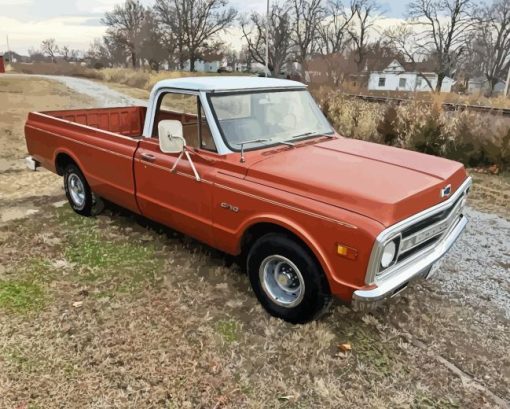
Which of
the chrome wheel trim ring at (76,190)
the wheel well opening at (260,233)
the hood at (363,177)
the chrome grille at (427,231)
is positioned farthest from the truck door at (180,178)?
the chrome grille at (427,231)

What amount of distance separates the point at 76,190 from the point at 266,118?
3.14 metres

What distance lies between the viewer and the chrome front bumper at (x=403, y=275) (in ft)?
9.34

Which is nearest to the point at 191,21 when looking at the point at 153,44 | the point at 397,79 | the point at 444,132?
the point at 153,44

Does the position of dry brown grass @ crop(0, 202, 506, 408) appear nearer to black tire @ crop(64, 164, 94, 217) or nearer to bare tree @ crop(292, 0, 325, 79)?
black tire @ crop(64, 164, 94, 217)

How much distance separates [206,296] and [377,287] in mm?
1706

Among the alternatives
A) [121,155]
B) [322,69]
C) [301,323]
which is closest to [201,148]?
[121,155]

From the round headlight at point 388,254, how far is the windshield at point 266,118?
1530mm

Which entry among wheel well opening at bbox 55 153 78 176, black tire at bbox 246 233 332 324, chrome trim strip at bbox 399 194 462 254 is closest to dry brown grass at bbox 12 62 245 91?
wheel well opening at bbox 55 153 78 176

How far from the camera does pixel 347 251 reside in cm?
287

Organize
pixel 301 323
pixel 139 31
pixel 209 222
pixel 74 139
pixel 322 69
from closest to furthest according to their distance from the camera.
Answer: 1. pixel 301 323
2. pixel 209 222
3. pixel 74 139
4. pixel 322 69
5. pixel 139 31

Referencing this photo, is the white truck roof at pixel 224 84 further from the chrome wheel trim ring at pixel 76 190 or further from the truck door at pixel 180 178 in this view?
the chrome wheel trim ring at pixel 76 190

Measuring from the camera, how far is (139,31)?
179 feet

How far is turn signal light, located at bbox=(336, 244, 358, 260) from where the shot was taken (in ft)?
9.27

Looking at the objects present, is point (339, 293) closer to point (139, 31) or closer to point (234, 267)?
point (234, 267)
